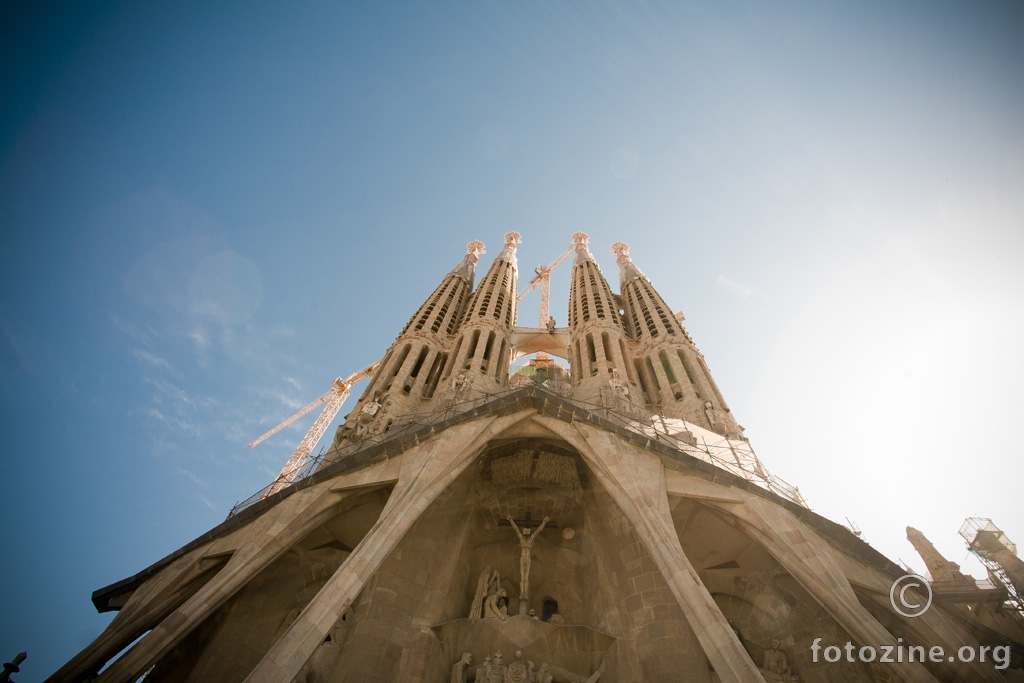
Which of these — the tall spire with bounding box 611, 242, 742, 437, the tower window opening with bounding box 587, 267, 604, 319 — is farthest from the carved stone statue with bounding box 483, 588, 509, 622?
the tower window opening with bounding box 587, 267, 604, 319

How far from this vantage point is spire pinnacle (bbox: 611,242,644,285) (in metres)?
38.3

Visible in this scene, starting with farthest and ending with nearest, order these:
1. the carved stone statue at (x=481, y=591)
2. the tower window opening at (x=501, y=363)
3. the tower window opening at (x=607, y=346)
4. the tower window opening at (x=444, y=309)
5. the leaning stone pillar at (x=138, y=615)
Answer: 1. the tower window opening at (x=444, y=309)
2. the tower window opening at (x=501, y=363)
3. the tower window opening at (x=607, y=346)
4. the carved stone statue at (x=481, y=591)
5. the leaning stone pillar at (x=138, y=615)

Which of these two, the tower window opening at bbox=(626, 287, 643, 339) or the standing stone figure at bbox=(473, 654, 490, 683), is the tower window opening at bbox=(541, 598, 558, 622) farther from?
the tower window opening at bbox=(626, 287, 643, 339)

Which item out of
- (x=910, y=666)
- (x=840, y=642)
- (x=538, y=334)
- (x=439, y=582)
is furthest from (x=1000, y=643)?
(x=538, y=334)

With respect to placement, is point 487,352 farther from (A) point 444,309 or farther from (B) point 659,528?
(B) point 659,528

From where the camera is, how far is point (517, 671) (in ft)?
A: 40.8

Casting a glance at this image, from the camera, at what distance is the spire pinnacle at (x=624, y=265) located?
3828 centimetres

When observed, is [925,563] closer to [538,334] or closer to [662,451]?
[662,451]

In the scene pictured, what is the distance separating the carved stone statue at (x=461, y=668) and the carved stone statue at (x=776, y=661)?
6773mm

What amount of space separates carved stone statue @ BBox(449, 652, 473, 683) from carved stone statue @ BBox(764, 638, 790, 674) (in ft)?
22.2

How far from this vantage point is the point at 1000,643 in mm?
12727

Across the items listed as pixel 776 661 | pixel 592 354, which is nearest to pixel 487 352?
pixel 592 354

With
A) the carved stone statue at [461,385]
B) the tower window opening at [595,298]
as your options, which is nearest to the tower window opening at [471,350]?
the carved stone statue at [461,385]

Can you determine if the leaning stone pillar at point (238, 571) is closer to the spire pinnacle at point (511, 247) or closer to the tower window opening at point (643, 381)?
the tower window opening at point (643, 381)
